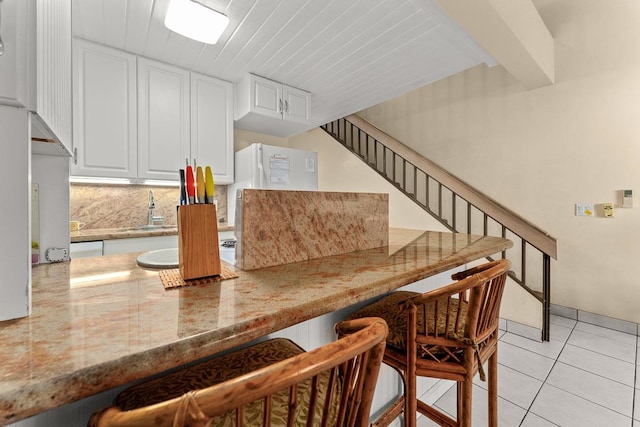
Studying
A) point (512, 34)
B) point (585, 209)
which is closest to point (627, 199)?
point (585, 209)

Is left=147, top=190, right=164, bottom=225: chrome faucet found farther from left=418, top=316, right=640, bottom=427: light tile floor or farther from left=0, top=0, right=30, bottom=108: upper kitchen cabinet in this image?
left=418, top=316, right=640, bottom=427: light tile floor

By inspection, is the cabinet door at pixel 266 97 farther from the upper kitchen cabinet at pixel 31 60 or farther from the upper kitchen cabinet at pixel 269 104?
the upper kitchen cabinet at pixel 31 60

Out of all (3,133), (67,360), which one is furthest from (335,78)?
(67,360)

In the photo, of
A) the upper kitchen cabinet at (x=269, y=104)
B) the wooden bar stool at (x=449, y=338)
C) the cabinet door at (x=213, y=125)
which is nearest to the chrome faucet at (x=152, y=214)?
the cabinet door at (x=213, y=125)

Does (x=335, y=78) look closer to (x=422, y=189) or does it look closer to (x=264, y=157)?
(x=264, y=157)

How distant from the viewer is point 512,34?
2.18 m

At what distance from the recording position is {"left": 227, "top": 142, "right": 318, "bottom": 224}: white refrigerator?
9.92 feet

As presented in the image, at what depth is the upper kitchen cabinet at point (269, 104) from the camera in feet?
9.57

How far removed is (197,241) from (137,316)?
261mm

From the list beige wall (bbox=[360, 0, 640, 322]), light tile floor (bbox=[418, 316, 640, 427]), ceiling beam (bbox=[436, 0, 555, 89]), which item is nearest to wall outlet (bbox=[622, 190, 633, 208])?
beige wall (bbox=[360, 0, 640, 322])

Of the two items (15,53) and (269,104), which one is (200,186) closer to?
(15,53)

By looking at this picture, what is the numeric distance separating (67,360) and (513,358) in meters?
2.72

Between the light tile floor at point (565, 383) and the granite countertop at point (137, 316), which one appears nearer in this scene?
the granite countertop at point (137, 316)

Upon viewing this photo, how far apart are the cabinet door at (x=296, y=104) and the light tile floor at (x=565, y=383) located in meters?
2.78
